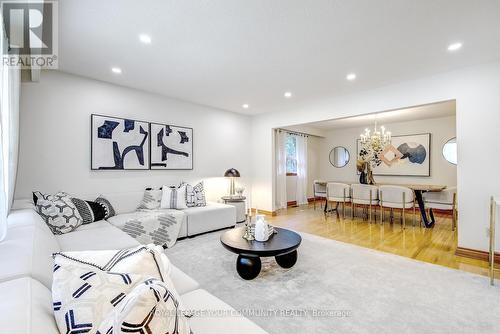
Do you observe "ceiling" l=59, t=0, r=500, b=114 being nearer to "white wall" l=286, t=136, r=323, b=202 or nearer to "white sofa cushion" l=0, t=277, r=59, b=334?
"white sofa cushion" l=0, t=277, r=59, b=334

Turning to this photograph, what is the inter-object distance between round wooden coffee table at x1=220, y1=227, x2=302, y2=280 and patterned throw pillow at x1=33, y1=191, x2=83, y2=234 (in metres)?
1.76

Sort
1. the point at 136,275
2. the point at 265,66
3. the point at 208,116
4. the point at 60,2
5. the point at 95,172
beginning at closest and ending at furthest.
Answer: the point at 136,275 → the point at 60,2 → the point at 265,66 → the point at 95,172 → the point at 208,116

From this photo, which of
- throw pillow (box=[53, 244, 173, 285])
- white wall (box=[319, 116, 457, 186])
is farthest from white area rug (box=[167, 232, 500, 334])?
white wall (box=[319, 116, 457, 186])

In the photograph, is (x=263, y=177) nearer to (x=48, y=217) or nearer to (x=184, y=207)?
(x=184, y=207)

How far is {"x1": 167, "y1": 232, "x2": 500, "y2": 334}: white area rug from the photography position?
1729mm

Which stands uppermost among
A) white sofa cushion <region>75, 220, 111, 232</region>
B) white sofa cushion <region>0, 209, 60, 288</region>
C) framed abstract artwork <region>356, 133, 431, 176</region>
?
framed abstract artwork <region>356, 133, 431, 176</region>

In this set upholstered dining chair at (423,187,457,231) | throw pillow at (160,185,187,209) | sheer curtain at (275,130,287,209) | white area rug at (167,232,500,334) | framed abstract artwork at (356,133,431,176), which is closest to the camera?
white area rug at (167,232,500,334)

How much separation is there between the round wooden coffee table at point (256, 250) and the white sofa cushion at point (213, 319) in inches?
39.8

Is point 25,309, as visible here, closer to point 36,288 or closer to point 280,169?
point 36,288

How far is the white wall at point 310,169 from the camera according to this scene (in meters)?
6.97

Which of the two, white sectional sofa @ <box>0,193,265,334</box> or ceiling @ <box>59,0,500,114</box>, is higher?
ceiling @ <box>59,0,500,114</box>

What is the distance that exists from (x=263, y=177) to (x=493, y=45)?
430 cm

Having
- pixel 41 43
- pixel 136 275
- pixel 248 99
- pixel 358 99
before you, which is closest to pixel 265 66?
pixel 248 99

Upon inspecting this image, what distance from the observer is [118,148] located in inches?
146
